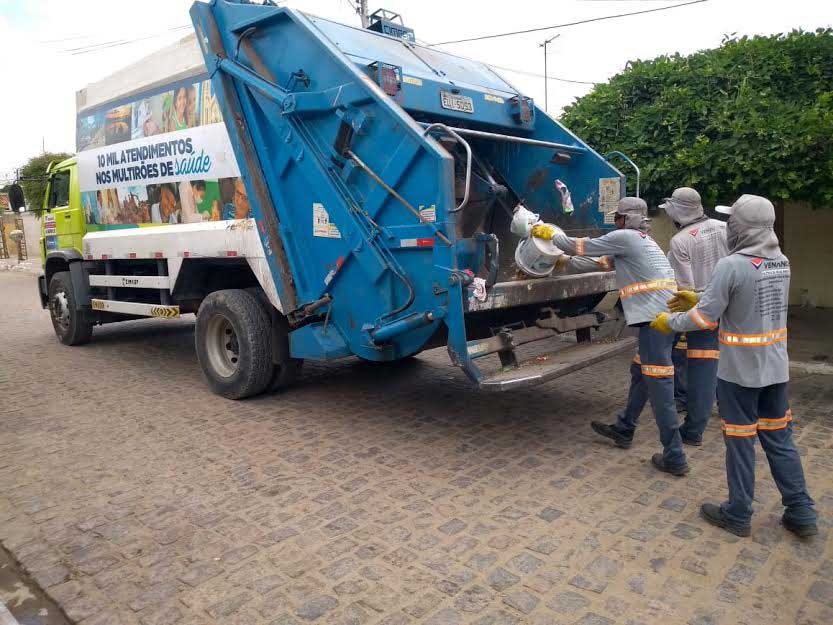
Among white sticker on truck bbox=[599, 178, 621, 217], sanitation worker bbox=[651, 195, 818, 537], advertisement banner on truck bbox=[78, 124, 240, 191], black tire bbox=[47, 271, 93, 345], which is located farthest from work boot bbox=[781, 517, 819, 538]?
black tire bbox=[47, 271, 93, 345]

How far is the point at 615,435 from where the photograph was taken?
398cm

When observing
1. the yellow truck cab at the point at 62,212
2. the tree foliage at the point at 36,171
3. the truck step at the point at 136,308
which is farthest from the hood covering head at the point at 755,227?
the tree foliage at the point at 36,171

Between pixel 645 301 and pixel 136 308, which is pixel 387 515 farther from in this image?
pixel 136 308

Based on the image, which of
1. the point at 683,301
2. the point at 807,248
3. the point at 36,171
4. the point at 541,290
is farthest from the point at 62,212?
the point at 36,171

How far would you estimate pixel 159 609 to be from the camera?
2.46m

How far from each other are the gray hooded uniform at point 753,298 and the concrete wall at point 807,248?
5.46m

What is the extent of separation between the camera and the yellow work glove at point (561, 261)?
4.16m

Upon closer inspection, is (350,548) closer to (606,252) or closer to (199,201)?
(606,252)

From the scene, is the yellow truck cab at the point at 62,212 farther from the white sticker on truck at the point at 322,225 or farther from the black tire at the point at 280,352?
the white sticker on truck at the point at 322,225

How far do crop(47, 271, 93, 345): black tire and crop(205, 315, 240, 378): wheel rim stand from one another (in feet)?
9.62

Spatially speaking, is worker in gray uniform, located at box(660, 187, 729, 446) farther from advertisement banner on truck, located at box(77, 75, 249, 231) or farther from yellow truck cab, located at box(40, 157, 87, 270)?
yellow truck cab, located at box(40, 157, 87, 270)

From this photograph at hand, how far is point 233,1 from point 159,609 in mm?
4222

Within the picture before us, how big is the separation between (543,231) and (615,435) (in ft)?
4.46

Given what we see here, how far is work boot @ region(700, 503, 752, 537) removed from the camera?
2.90m
